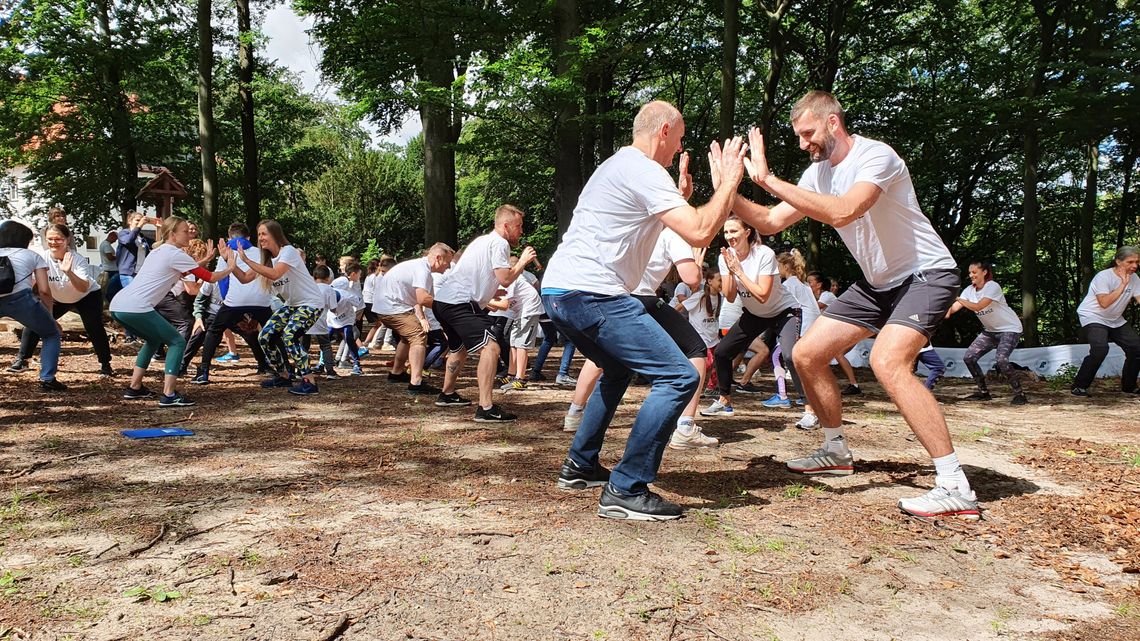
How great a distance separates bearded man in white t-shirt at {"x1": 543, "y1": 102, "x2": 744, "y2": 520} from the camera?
4.18m

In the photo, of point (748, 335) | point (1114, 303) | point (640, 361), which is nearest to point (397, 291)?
point (748, 335)

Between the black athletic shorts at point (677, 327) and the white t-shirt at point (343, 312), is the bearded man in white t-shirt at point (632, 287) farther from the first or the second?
the white t-shirt at point (343, 312)

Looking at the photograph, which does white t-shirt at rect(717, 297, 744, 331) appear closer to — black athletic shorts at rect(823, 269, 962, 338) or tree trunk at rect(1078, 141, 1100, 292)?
black athletic shorts at rect(823, 269, 962, 338)

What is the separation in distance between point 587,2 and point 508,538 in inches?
655

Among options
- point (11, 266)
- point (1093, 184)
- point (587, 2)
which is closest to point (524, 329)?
point (11, 266)

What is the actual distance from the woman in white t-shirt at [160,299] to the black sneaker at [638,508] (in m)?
5.48

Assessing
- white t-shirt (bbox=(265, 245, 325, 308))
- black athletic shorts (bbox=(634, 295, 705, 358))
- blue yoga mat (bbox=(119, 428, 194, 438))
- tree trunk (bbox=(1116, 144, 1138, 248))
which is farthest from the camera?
tree trunk (bbox=(1116, 144, 1138, 248))

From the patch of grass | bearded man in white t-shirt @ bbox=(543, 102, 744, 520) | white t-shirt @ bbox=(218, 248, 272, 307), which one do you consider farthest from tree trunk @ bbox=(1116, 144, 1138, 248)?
the patch of grass

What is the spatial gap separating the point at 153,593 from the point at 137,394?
621cm

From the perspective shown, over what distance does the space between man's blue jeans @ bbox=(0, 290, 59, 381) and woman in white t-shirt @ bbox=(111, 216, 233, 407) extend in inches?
47.7

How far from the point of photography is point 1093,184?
19.0m

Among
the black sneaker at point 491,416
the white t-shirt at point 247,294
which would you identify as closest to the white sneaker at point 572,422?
the black sneaker at point 491,416

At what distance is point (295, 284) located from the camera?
352 inches

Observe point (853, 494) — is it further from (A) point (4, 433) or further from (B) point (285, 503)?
(A) point (4, 433)
